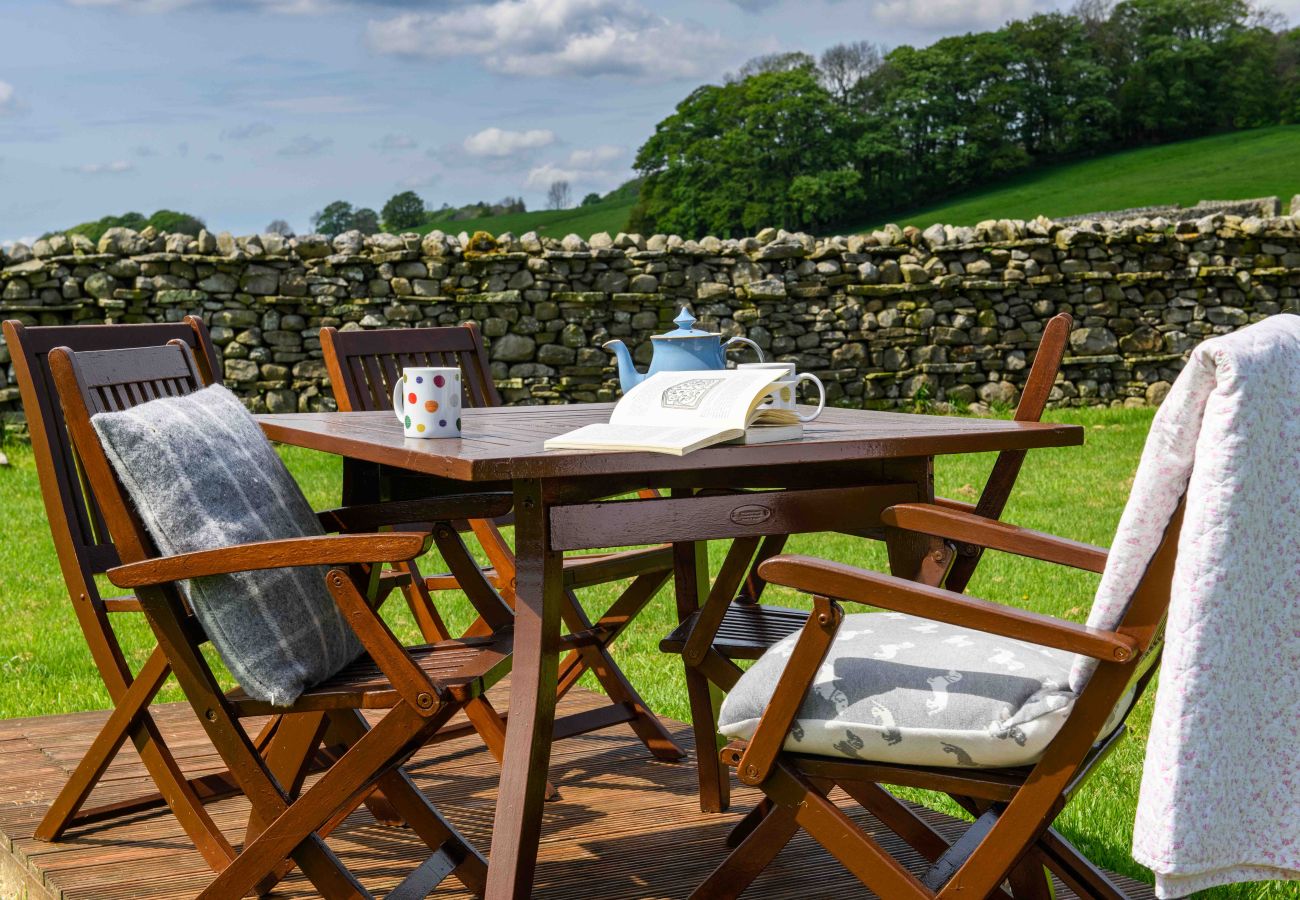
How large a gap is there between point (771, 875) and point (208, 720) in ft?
3.57

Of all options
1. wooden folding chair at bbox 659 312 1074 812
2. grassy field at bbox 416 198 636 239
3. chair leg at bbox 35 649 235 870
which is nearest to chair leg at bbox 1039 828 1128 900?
wooden folding chair at bbox 659 312 1074 812

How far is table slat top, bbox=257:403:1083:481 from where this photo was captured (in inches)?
75.3

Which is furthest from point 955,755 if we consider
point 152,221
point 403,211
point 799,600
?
point 403,211

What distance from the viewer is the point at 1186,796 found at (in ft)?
5.03

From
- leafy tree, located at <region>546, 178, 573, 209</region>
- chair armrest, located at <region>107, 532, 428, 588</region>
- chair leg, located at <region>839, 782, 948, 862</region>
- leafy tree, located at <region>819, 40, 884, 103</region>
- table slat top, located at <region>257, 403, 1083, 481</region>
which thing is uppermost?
leafy tree, located at <region>819, 40, 884, 103</region>

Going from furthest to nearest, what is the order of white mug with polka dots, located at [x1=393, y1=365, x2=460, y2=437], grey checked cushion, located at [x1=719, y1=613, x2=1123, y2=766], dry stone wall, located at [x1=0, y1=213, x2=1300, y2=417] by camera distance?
dry stone wall, located at [x1=0, y1=213, x2=1300, y2=417] < white mug with polka dots, located at [x1=393, y1=365, x2=460, y2=437] < grey checked cushion, located at [x1=719, y1=613, x2=1123, y2=766]

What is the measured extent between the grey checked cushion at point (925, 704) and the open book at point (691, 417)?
37 centimetres

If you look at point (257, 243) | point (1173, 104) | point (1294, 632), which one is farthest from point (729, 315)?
point (1173, 104)

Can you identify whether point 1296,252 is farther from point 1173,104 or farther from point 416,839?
point 1173,104

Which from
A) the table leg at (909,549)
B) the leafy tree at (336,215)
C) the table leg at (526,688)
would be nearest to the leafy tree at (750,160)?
the leafy tree at (336,215)

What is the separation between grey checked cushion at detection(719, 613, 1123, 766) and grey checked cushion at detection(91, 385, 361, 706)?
0.75 m

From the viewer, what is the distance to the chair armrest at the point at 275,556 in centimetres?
188

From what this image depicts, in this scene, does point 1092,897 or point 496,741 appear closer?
point 1092,897

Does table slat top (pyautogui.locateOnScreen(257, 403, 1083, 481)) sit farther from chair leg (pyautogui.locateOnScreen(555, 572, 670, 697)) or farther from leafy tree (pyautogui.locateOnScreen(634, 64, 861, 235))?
leafy tree (pyautogui.locateOnScreen(634, 64, 861, 235))
